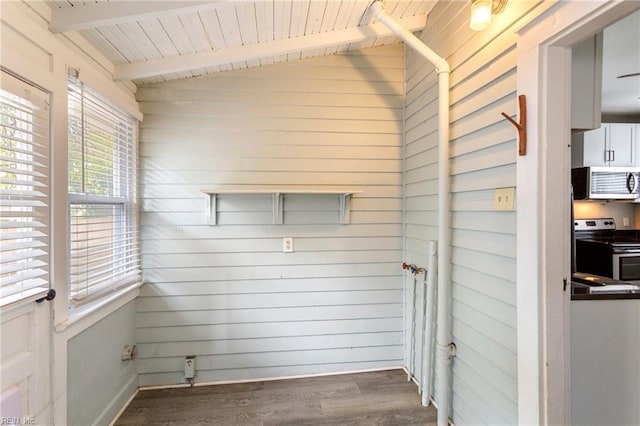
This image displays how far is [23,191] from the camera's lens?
1.26m

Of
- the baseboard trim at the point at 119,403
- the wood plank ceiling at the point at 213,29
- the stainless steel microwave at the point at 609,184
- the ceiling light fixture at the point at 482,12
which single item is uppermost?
the wood plank ceiling at the point at 213,29

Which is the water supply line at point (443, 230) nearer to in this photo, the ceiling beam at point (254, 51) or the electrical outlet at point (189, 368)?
the ceiling beam at point (254, 51)

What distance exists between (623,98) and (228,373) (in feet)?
15.4

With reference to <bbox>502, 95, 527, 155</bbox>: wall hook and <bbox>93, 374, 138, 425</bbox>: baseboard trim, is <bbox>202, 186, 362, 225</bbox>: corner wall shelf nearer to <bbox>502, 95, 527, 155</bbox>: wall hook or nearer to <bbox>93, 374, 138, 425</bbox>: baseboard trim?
<bbox>502, 95, 527, 155</bbox>: wall hook

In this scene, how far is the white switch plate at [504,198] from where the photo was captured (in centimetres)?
137

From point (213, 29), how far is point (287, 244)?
4.99ft

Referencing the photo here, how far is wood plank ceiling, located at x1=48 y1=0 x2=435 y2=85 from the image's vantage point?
4.72 ft

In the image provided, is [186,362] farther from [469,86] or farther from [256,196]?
[469,86]

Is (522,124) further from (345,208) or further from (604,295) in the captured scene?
(345,208)

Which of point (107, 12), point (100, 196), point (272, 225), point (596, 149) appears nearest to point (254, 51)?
point (107, 12)

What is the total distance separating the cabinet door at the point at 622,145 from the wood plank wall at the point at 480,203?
8.57 feet

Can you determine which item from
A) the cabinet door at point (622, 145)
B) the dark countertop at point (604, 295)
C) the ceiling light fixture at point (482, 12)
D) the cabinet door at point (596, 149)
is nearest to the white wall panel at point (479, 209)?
the ceiling light fixture at point (482, 12)

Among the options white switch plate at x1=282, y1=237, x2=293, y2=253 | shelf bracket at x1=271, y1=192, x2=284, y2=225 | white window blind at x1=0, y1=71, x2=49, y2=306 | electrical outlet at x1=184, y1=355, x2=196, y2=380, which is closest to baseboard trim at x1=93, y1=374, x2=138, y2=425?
electrical outlet at x1=184, y1=355, x2=196, y2=380

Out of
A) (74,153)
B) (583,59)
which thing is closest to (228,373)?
(74,153)
